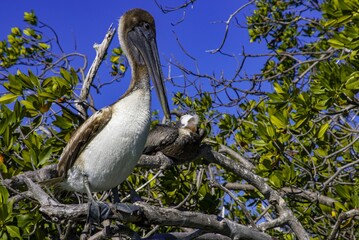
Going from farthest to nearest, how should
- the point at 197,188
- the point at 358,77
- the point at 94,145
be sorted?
the point at 197,188, the point at 358,77, the point at 94,145

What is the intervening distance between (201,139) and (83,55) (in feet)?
4.23

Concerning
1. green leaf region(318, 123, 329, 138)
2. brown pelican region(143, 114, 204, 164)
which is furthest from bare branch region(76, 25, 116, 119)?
green leaf region(318, 123, 329, 138)

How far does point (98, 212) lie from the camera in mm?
3305

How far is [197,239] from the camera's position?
3.77m

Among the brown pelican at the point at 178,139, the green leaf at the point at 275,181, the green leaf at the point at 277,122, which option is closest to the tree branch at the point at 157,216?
the green leaf at the point at 275,181

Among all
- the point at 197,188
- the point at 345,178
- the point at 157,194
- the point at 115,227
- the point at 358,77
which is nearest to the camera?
the point at 115,227

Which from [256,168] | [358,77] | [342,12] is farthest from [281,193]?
[342,12]

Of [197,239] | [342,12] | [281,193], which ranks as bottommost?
[197,239]

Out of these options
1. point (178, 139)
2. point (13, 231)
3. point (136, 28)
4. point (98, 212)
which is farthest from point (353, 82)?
point (13, 231)

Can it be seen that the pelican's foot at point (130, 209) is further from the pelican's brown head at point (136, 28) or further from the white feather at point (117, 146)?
the pelican's brown head at point (136, 28)

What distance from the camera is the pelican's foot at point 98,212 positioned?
128 inches

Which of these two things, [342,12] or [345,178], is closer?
[342,12]

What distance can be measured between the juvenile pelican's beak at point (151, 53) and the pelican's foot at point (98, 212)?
1101 millimetres

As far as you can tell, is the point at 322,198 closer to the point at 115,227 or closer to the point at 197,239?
the point at 197,239
